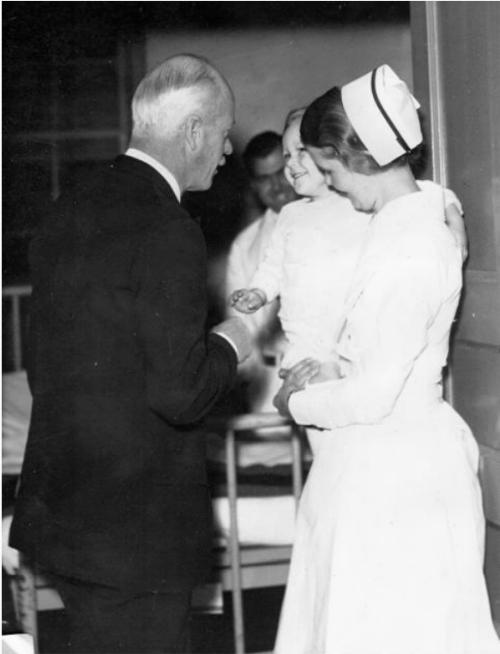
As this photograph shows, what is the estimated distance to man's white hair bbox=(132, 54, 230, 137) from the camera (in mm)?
2199

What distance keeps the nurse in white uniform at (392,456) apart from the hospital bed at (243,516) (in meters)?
0.65

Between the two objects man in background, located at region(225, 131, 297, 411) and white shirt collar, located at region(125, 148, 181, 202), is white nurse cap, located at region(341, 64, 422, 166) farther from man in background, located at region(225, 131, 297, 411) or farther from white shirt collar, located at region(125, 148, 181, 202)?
man in background, located at region(225, 131, 297, 411)

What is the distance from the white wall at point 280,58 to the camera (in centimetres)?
602

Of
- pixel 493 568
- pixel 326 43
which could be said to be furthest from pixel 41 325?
pixel 326 43

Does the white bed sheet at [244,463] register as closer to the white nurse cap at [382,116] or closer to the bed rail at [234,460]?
the bed rail at [234,460]

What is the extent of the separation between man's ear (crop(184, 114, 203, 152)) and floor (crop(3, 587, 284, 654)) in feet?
7.11

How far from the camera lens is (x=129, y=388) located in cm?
212

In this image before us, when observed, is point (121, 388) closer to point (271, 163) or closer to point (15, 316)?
point (271, 163)

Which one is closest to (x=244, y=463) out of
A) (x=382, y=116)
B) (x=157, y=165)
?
(x=157, y=165)

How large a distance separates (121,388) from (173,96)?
68 cm

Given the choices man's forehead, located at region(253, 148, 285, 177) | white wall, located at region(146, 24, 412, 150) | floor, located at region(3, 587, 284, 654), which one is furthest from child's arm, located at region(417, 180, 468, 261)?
white wall, located at region(146, 24, 412, 150)

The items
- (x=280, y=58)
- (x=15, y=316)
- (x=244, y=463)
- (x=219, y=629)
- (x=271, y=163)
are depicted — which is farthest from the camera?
(x=280, y=58)

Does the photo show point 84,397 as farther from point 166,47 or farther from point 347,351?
point 166,47

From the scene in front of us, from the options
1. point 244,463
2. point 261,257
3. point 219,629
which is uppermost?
point 261,257
